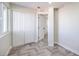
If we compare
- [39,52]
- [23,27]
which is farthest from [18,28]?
[39,52]

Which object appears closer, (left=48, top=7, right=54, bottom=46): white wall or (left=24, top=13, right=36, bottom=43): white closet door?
(left=48, top=7, right=54, bottom=46): white wall

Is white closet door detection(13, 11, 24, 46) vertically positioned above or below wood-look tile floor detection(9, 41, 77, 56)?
above

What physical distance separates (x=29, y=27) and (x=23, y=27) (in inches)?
14.8

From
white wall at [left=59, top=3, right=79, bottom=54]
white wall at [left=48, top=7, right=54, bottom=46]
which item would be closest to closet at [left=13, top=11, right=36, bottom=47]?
white wall at [left=48, top=7, right=54, bottom=46]

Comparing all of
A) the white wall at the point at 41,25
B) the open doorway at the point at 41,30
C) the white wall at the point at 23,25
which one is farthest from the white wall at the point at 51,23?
the white wall at the point at 41,25

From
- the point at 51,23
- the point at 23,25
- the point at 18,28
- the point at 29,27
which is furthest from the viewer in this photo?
the point at 29,27

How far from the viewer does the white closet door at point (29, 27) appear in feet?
16.2

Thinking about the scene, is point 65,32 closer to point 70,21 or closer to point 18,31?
point 70,21

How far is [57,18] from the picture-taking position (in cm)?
502

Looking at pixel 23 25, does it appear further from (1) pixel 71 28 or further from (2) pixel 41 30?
(1) pixel 71 28

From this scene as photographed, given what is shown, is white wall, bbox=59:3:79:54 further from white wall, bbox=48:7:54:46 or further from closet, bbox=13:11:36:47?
closet, bbox=13:11:36:47

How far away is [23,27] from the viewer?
479 cm

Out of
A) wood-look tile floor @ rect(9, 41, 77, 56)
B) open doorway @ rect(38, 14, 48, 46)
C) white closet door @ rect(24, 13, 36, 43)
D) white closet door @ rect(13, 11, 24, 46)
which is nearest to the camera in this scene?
wood-look tile floor @ rect(9, 41, 77, 56)

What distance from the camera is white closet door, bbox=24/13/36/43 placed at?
16.2 ft
